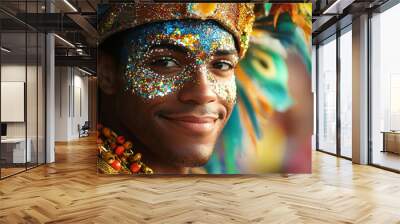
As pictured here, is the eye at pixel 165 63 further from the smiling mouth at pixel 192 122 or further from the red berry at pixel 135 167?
the red berry at pixel 135 167

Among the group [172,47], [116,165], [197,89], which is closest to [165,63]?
[172,47]

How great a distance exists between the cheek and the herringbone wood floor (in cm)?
132

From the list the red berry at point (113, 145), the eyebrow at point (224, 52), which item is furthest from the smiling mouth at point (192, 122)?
the eyebrow at point (224, 52)

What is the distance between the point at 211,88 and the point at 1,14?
3628mm

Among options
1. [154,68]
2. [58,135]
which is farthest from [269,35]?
[58,135]

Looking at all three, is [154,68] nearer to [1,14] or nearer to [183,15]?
[183,15]

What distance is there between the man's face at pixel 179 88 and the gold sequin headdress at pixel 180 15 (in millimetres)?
113

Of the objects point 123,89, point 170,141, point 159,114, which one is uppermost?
point 123,89

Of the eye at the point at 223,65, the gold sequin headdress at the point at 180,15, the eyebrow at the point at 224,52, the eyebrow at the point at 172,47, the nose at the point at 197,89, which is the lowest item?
the nose at the point at 197,89

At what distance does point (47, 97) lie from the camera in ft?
26.7

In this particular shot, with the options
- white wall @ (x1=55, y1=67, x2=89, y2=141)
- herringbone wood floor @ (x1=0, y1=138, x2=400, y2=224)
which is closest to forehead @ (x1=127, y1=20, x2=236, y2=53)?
herringbone wood floor @ (x1=0, y1=138, x2=400, y2=224)

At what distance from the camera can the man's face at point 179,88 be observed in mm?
5871

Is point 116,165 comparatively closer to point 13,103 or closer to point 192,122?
point 192,122

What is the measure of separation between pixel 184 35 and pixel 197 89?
0.87m
